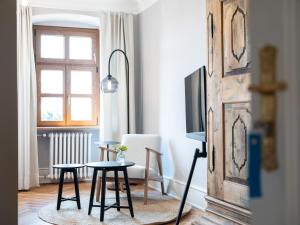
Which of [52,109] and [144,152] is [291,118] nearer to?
[144,152]

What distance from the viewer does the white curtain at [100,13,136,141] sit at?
20.0 feet

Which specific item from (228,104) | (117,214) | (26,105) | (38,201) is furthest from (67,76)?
(228,104)

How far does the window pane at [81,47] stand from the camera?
6.39 metres

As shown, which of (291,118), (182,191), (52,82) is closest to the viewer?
(291,118)

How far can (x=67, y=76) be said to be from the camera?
6.33 metres

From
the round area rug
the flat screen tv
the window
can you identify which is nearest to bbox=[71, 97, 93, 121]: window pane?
the window

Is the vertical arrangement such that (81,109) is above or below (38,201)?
above

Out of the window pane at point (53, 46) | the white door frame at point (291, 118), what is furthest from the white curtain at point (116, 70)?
the white door frame at point (291, 118)

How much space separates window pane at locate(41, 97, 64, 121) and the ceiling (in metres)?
1.44

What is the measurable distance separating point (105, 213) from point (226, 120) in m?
2.45

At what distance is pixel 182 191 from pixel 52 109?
269 cm

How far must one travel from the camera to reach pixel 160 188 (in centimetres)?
538

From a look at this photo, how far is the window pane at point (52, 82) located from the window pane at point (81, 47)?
1.24ft

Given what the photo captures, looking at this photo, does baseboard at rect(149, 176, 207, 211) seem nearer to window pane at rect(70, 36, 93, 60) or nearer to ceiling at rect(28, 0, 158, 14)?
window pane at rect(70, 36, 93, 60)
